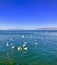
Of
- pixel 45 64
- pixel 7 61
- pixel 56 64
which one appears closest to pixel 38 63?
pixel 45 64

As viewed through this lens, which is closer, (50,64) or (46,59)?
(50,64)

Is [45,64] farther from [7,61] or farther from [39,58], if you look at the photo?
[7,61]

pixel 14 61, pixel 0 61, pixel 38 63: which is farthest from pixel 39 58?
pixel 0 61

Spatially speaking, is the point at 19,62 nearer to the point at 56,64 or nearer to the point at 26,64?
the point at 26,64

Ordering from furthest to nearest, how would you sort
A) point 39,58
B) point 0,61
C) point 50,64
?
point 39,58, point 0,61, point 50,64


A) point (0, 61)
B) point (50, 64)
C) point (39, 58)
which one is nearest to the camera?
point (50, 64)

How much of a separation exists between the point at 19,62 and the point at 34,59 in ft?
9.74

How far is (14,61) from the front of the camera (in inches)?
923

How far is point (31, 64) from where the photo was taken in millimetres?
22125

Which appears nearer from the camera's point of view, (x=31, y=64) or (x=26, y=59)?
(x=31, y=64)

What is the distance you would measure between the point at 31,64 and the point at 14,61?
2856 mm

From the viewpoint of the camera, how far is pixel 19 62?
2297cm

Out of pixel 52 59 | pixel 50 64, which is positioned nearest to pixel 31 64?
pixel 50 64

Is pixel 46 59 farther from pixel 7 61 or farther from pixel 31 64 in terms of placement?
pixel 7 61
